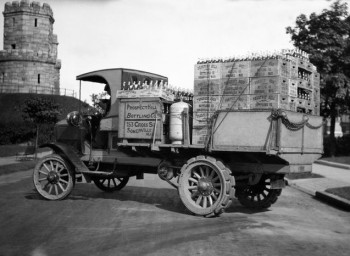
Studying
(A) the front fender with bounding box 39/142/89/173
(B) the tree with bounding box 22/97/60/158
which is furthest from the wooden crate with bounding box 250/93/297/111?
(B) the tree with bounding box 22/97/60/158

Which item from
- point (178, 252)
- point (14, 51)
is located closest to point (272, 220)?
point (178, 252)

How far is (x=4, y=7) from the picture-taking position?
6769 centimetres

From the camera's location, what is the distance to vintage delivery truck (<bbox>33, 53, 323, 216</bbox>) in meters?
8.23

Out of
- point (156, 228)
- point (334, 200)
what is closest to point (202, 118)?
point (156, 228)

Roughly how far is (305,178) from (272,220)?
9.54 metres

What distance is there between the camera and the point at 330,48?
30750mm

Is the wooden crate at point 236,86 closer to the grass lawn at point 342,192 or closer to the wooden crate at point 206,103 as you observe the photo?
the wooden crate at point 206,103

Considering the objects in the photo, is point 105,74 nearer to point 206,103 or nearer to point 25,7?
point 206,103

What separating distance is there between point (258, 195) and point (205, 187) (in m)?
1.87

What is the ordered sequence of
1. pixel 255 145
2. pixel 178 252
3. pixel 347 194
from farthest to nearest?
pixel 347 194 < pixel 255 145 < pixel 178 252

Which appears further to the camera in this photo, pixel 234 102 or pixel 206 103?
pixel 206 103

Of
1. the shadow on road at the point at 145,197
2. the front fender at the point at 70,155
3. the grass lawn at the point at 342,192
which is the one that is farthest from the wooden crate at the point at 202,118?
the grass lawn at the point at 342,192

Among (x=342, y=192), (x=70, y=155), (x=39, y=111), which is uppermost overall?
(x=39, y=111)

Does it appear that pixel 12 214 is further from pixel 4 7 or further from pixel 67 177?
pixel 4 7
